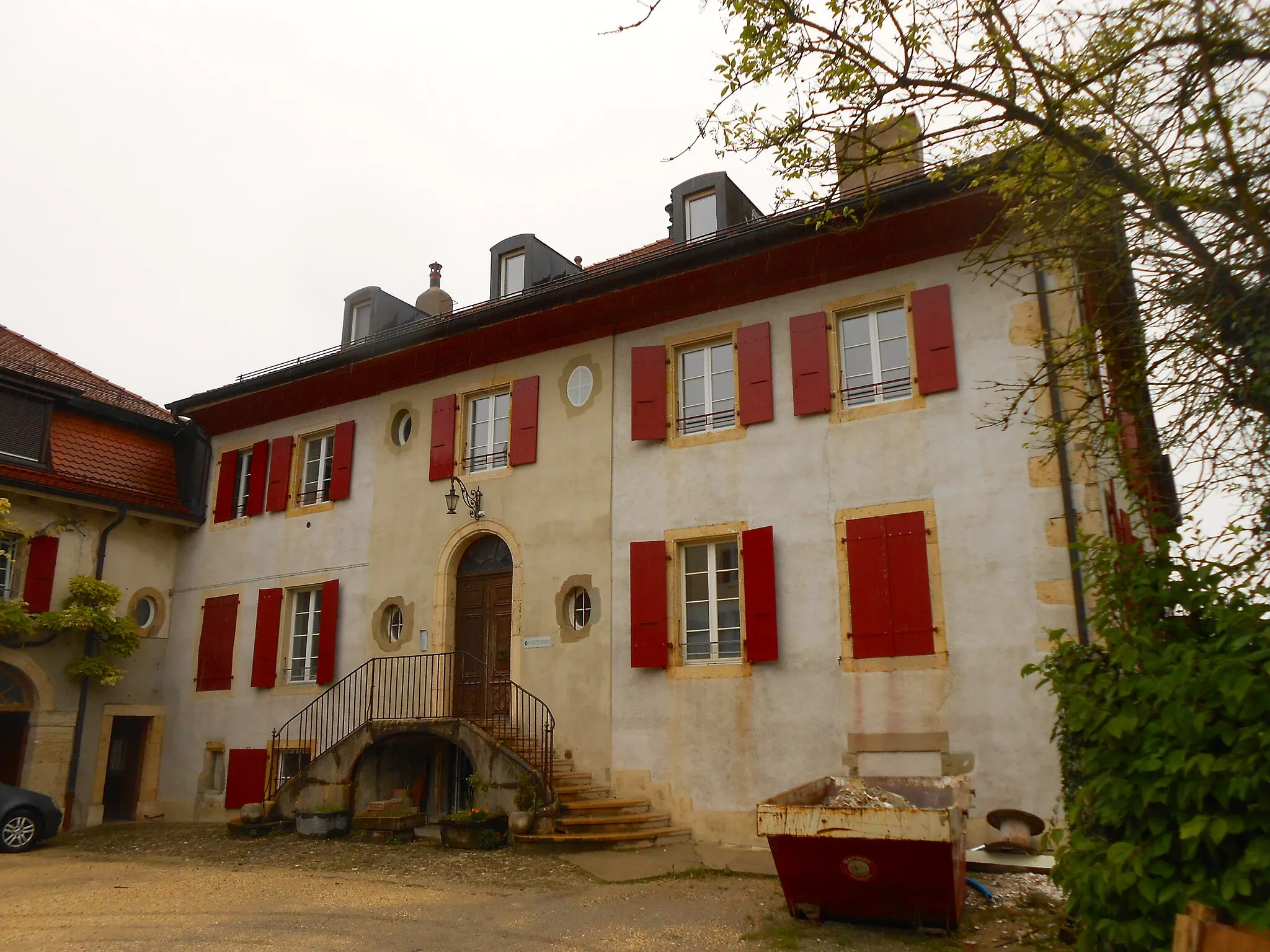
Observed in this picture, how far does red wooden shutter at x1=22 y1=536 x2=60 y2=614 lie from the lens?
14.6 meters

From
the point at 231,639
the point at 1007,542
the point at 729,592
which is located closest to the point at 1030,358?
the point at 1007,542

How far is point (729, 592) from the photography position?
1115 cm

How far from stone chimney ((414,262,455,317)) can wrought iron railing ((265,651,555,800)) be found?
24.8ft

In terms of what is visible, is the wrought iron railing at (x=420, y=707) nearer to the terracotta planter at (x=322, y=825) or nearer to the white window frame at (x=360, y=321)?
the terracotta planter at (x=322, y=825)

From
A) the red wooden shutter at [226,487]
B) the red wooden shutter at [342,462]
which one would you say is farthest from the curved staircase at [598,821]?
the red wooden shutter at [226,487]

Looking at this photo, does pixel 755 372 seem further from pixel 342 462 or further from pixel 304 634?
pixel 304 634

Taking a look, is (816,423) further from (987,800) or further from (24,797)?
(24,797)

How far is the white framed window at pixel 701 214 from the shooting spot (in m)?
14.1

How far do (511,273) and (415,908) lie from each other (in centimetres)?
1065

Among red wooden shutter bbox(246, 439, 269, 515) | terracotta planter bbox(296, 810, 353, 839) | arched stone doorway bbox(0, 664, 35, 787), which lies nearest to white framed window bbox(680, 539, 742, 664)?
terracotta planter bbox(296, 810, 353, 839)

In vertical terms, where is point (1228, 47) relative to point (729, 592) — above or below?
above


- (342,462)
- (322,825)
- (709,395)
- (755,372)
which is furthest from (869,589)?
(342,462)

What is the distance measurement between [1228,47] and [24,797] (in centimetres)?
1403

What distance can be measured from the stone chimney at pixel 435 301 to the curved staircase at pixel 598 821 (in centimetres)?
1016
